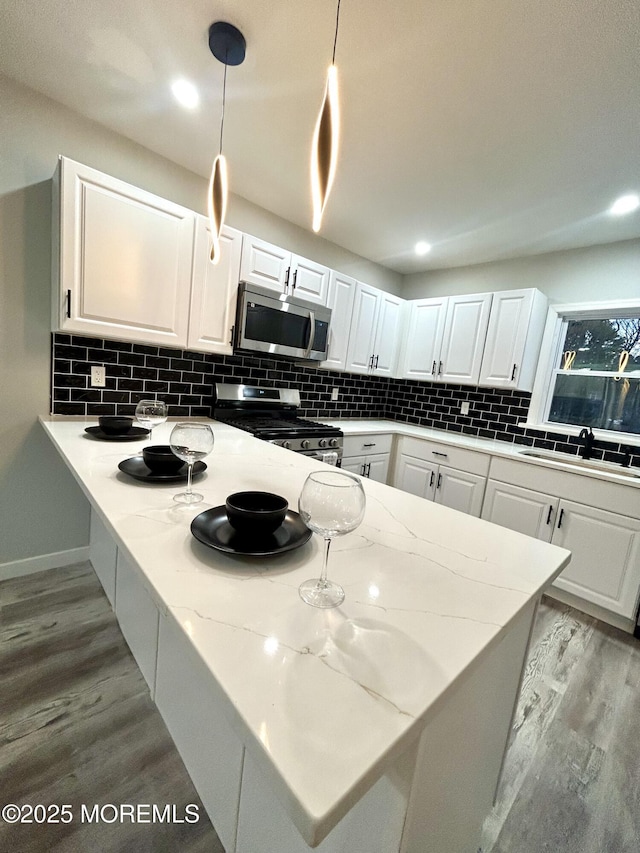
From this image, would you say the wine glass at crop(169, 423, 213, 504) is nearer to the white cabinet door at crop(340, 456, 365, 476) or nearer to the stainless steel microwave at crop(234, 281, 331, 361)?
the stainless steel microwave at crop(234, 281, 331, 361)

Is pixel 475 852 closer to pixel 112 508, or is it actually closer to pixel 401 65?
pixel 112 508

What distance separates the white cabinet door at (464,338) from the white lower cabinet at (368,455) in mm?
815

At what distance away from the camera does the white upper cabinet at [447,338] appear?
310 centimetres

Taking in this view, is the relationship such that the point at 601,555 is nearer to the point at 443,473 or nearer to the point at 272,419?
the point at 443,473

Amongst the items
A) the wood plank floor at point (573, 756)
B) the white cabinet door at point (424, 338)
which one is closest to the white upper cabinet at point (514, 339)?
the white cabinet door at point (424, 338)

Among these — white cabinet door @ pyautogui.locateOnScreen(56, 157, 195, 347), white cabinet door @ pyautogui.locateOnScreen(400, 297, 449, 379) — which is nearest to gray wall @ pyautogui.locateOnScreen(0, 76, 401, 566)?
white cabinet door @ pyautogui.locateOnScreen(56, 157, 195, 347)

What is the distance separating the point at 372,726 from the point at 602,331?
11.0 feet

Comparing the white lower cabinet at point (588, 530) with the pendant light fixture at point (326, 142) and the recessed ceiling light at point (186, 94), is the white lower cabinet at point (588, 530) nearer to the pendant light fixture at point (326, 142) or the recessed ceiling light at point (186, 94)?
the pendant light fixture at point (326, 142)

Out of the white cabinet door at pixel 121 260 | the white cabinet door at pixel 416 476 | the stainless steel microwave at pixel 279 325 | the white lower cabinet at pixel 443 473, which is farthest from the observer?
the white cabinet door at pixel 416 476

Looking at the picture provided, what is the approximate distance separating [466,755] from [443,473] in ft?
7.62

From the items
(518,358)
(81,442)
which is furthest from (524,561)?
(518,358)

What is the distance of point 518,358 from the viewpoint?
2.87 metres

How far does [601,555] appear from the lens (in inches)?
87.4

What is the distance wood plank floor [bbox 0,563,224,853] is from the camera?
3.40ft
